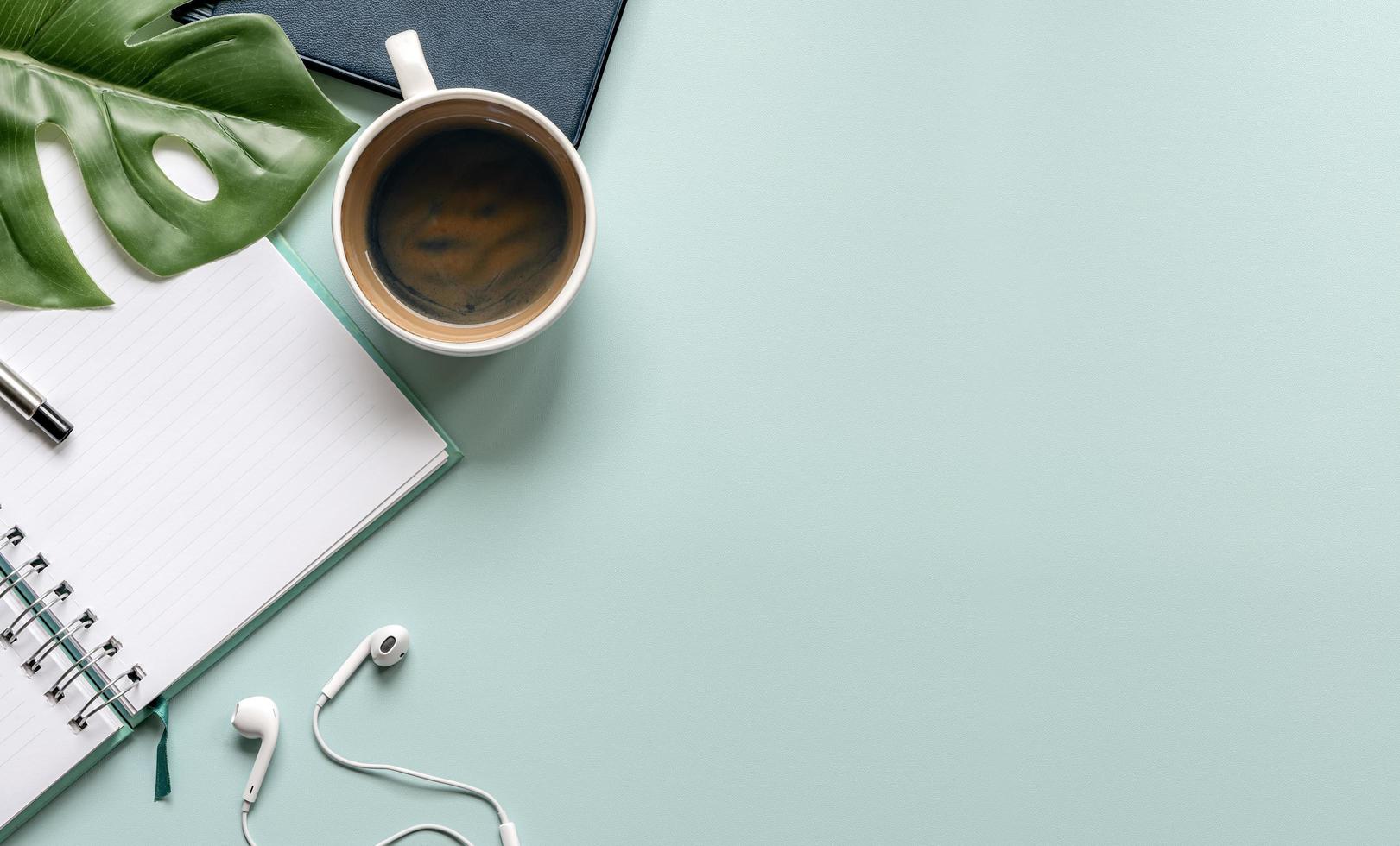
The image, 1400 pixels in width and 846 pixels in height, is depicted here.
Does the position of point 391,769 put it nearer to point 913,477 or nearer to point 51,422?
point 51,422

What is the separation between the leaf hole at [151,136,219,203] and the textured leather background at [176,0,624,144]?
98mm

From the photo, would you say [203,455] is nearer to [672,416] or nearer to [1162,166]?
[672,416]

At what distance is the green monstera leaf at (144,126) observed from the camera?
0.66 metres

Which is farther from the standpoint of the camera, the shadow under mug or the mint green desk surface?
the mint green desk surface

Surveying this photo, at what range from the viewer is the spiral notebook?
68 centimetres

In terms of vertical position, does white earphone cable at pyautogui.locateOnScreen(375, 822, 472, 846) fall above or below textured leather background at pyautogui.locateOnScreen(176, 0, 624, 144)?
→ below

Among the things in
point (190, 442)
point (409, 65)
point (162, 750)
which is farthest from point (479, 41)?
point (162, 750)

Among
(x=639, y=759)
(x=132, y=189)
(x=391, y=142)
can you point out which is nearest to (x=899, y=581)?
(x=639, y=759)

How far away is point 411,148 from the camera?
663 millimetres

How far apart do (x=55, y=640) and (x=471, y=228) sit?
1.33 ft

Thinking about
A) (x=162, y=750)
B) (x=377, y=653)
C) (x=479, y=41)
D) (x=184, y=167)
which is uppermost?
(x=479, y=41)

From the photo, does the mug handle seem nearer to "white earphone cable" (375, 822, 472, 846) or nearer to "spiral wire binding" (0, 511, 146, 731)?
"spiral wire binding" (0, 511, 146, 731)

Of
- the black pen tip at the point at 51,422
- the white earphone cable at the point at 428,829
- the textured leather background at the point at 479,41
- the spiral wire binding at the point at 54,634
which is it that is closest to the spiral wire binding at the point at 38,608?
the spiral wire binding at the point at 54,634

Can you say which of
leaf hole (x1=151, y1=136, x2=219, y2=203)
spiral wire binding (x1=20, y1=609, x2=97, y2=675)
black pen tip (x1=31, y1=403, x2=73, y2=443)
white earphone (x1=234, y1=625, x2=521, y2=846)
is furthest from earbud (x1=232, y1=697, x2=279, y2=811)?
leaf hole (x1=151, y1=136, x2=219, y2=203)
